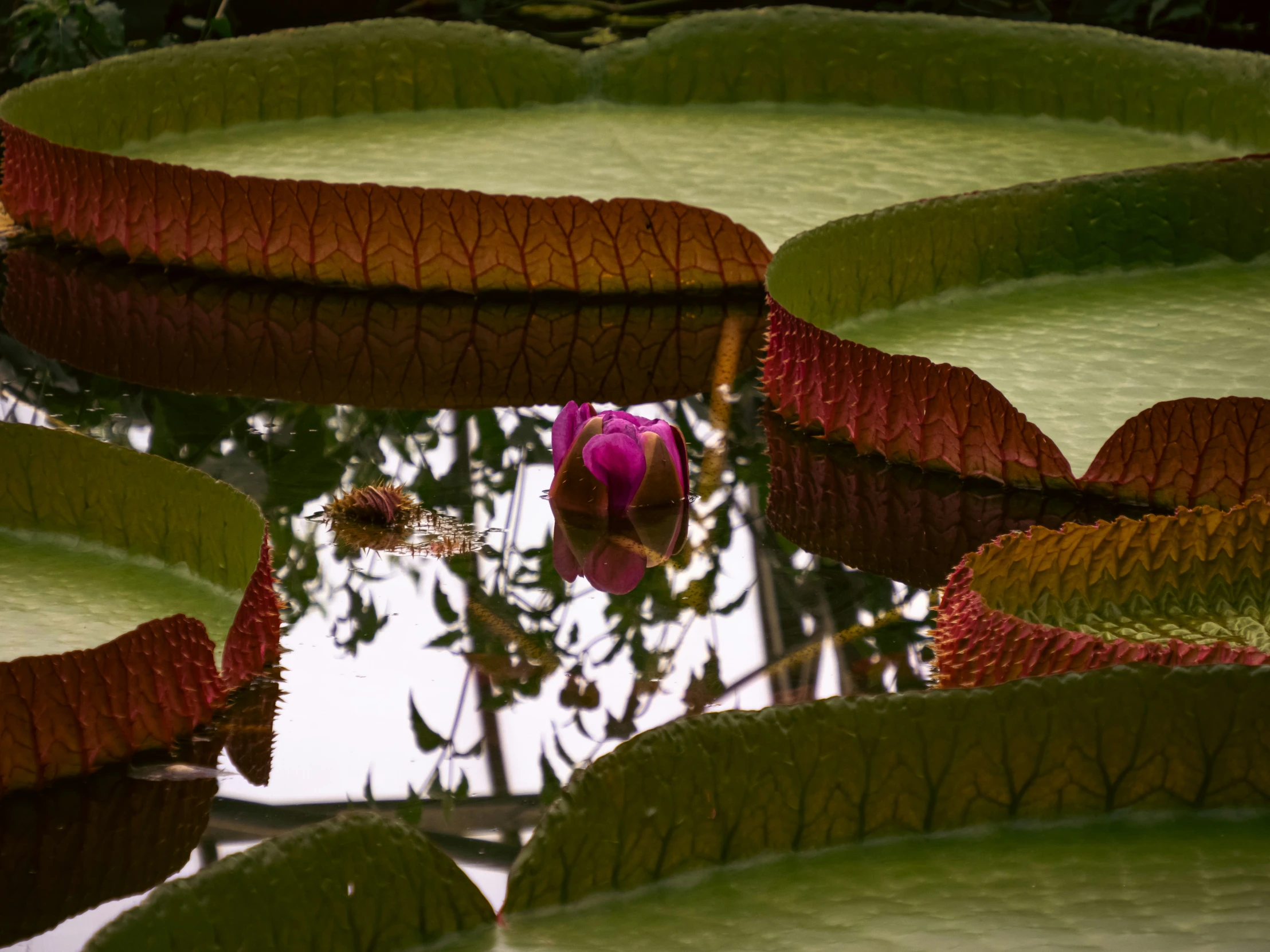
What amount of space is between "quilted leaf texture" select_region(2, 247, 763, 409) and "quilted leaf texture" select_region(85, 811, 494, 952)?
4.06 feet

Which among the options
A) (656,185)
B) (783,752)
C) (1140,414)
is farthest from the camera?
(656,185)

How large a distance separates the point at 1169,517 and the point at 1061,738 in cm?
41

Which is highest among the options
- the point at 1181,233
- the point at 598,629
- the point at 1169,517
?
the point at 1181,233

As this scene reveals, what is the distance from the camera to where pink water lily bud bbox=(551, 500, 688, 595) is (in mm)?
1791

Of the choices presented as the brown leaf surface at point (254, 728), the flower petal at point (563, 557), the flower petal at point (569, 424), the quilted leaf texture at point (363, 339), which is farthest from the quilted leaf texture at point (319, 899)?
the quilted leaf texture at point (363, 339)

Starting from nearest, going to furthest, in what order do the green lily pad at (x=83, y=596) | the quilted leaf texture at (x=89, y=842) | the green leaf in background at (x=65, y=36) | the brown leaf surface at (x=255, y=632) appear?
the quilted leaf texture at (x=89, y=842) < the brown leaf surface at (x=255, y=632) < the green lily pad at (x=83, y=596) < the green leaf in background at (x=65, y=36)

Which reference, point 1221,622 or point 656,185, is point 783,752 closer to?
point 1221,622

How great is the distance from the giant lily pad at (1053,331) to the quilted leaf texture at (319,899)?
110cm

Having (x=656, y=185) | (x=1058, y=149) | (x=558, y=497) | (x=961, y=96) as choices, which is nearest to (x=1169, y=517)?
(x=558, y=497)

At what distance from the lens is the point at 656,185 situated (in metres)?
3.26

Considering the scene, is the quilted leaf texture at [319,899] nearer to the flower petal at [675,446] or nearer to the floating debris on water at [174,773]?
the floating debris on water at [174,773]

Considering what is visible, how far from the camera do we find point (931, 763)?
1.24 meters

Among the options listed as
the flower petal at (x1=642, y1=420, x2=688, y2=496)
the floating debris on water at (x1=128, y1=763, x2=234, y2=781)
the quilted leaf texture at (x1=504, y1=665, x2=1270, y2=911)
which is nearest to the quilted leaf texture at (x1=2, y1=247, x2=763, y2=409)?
the flower petal at (x1=642, y1=420, x2=688, y2=496)

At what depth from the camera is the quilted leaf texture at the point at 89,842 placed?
1.21m
